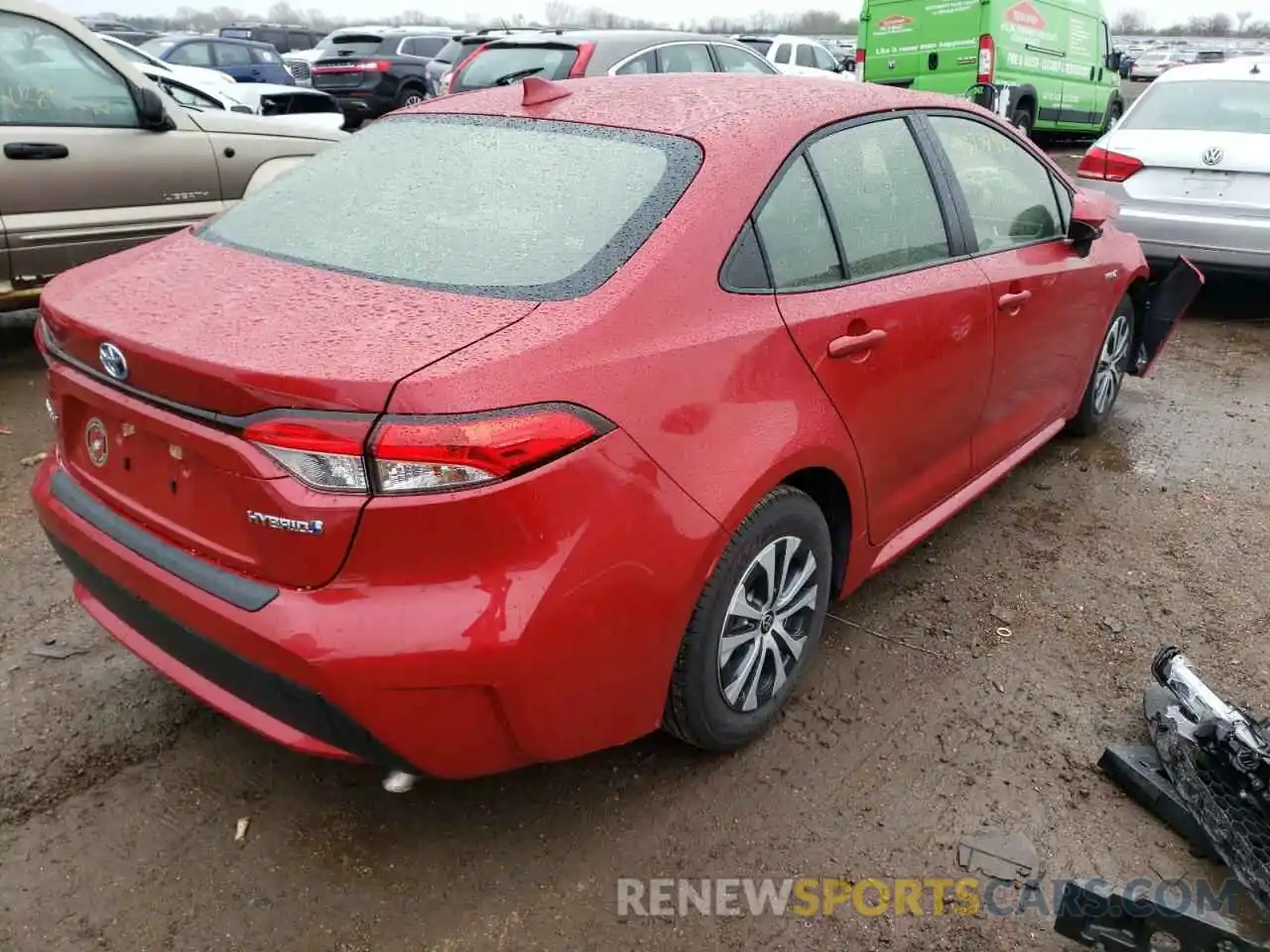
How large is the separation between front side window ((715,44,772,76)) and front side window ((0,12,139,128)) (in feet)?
18.0

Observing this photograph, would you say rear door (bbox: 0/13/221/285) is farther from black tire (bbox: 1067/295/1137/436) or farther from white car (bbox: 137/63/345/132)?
black tire (bbox: 1067/295/1137/436)

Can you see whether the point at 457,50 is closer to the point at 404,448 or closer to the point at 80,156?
the point at 80,156


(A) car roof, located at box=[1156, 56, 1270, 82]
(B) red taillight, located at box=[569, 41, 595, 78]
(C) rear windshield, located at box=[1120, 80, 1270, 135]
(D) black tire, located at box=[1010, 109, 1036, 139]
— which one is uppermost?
(B) red taillight, located at box=[569, 41, 595, 78]

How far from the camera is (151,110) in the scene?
5.16 meters

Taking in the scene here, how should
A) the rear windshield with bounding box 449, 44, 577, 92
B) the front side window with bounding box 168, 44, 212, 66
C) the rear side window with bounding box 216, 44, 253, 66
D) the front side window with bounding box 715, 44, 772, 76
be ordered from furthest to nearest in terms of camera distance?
the rear side window with bounding box 216, 44, 253, 66 → the front side window with bounding box 168, 44, 212, 66 → the front side window with bounding box 715, 44, 772, 76 → the rear windshield with bounding box 449, 44, 577, 92

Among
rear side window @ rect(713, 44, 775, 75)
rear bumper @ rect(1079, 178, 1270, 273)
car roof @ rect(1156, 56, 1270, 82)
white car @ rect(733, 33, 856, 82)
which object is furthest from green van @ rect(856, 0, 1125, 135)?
rear bumper @ rect(1079, 178, 1270, 273)

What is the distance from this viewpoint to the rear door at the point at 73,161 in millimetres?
4773

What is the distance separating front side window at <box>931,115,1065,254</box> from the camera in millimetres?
3244

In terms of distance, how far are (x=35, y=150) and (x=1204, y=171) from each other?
20.8 feet

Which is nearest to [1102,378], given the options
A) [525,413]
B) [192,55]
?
[525,413]

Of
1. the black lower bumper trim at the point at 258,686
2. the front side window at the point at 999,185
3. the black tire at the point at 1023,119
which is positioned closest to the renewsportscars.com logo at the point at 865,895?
the black lower bumper trim at the point at 258,686

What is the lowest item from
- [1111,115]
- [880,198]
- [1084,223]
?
[1111,115]

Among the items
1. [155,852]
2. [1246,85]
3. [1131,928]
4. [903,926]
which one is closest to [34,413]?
[155,852]

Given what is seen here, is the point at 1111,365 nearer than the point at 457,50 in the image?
Yes
